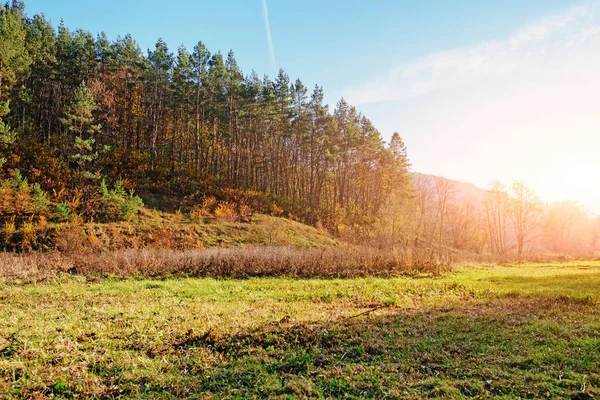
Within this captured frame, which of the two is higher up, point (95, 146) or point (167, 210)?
point (95, 146)

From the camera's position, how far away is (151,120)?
1807 inches

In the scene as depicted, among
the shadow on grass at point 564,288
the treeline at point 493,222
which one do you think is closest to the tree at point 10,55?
the shadow on grass at point 564,288

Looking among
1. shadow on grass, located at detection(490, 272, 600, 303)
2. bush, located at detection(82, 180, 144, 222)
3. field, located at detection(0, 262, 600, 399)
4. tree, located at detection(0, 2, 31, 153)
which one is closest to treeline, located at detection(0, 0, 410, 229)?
tree, located at detection(0, 2, 31, 153)

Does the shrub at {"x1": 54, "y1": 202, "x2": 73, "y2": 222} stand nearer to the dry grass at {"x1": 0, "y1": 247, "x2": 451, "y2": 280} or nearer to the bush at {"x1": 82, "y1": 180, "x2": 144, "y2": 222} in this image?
the bush at {"x1": 82, "y1": 180, "x2": 144, "y2": 222}

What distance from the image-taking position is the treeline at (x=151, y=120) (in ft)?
103

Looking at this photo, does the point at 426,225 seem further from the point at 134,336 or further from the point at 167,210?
the point at 134,336

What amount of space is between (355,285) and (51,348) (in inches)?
426

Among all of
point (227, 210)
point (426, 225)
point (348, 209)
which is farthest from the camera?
point (426, 225)

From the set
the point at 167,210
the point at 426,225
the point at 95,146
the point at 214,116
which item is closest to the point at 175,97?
the point at 214,116

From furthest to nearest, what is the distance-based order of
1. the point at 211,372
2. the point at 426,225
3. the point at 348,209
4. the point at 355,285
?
the point at 426,225, the point at 348,209, the point at 355,285, the point at 211,372

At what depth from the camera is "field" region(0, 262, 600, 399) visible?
5.10 m

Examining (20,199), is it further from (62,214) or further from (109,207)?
(109,207)

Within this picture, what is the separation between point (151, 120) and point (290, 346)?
46.5 meters

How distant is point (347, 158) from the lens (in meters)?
54.6
